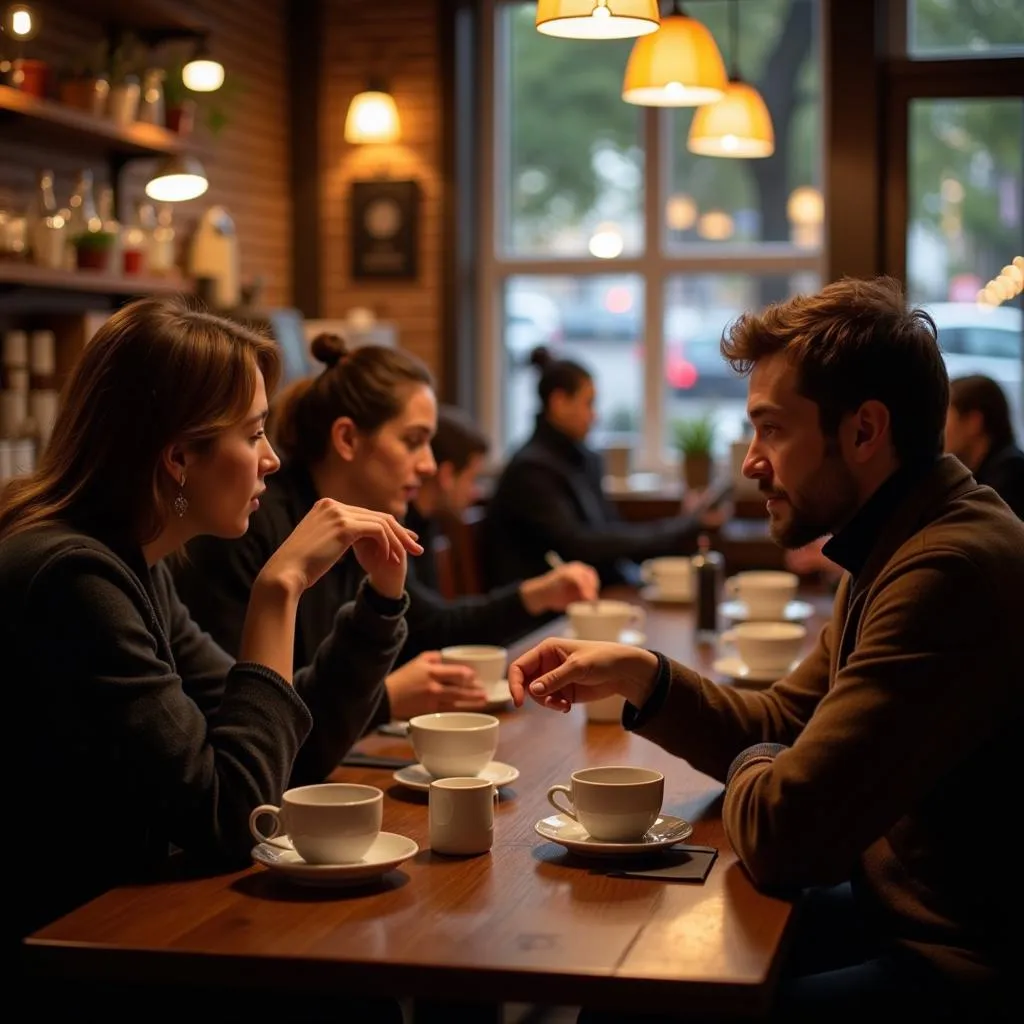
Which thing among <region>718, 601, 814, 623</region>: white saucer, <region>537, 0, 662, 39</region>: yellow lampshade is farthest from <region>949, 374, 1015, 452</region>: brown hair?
<region>537, 0, 662, 39</region>: yellow lampshade

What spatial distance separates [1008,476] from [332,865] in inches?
106

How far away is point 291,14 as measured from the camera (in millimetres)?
7172

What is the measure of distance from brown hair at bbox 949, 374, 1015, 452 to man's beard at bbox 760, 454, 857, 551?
7.11 feet

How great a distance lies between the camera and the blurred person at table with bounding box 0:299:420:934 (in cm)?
167

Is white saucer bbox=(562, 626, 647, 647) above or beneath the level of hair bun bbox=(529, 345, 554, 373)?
beneath

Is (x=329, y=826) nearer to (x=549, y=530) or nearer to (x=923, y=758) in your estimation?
(x=923, y=758)

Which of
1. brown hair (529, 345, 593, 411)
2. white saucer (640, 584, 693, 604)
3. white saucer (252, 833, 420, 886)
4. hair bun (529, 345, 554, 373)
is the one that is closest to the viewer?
white saucer (252, 833, 420, 886)

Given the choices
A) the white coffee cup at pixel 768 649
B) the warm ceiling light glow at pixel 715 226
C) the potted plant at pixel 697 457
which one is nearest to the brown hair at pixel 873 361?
the white coffee cup at pixel 768 649

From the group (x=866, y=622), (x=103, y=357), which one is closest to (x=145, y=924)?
(x=103, y=357)

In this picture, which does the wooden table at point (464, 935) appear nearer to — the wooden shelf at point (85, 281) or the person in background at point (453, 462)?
the person in background at point (453, 462)

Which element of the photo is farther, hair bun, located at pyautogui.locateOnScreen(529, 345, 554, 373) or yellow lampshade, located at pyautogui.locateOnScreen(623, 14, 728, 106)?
hair bun, located at pyautogui.locateOnScreen(529, 345, 554, 373)

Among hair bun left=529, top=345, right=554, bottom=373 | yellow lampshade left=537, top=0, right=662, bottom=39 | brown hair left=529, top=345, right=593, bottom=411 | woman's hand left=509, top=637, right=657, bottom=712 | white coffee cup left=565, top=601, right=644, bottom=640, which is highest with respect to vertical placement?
yellow lampshade left=537, top=0, right=662, bottom=39

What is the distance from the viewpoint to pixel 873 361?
6.19 feet

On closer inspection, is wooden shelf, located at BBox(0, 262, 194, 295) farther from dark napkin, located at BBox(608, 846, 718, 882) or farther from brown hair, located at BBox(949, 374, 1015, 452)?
dark napkin, located at BBox(608, 846, 718, 882)
